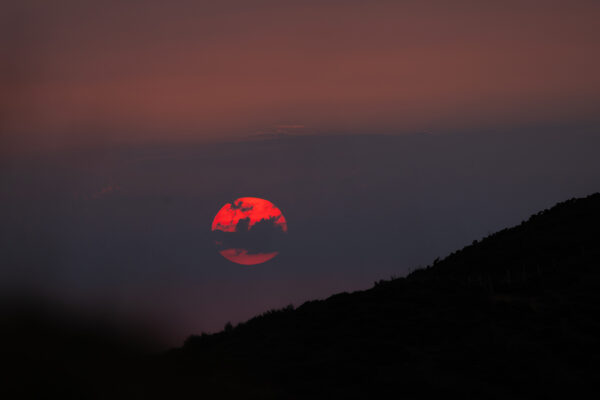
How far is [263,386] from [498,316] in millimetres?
8705

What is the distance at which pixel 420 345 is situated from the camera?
1758 cm

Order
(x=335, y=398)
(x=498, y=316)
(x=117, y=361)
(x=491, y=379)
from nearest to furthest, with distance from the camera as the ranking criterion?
(x=117, y=361)
(x=335, y=398)
(x=491, y=379)
(x=498, y=316)

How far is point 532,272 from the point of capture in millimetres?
27969

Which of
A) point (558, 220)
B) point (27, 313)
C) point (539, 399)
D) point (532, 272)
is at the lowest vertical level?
point (539, 399)

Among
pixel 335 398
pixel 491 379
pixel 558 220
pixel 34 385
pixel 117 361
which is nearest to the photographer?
pixel 34 385

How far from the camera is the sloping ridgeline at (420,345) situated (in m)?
14.4

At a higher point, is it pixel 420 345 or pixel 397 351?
pixel 420 345

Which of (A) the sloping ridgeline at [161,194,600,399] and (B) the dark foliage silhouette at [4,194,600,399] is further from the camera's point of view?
(A) the sloping ridgeline at [161,194,600,399]

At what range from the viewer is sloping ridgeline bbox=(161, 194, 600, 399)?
14.4 metres

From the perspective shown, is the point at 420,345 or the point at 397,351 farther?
the point at 420,345

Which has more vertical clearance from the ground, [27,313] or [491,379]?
[27,313]

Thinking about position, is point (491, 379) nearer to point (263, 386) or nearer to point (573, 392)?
point (573, 392)

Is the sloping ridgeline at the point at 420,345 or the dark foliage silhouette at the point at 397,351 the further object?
the sloping ridgeline at the point at 420,345

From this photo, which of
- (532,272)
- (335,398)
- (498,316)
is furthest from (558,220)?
(335,398)
